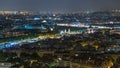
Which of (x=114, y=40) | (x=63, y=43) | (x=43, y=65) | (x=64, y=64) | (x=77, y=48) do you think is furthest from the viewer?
(x=114, y=40)

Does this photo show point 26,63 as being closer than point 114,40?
Yes

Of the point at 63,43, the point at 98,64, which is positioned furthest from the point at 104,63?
the point at 63,43

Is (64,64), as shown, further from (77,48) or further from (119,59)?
(77,48)

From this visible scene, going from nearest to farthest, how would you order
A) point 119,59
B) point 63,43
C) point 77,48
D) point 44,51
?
1. point 119,59
2. point 44,51
3. point 77,48
4. point 63,43

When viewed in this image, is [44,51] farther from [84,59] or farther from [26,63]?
[26,63]

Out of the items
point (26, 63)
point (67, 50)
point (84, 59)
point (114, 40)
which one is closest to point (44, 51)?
point (67, 50)

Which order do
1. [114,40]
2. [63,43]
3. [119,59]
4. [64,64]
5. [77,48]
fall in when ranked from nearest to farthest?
[64,64]
[119,59]
[77,48]
[63,43]
[114,40]

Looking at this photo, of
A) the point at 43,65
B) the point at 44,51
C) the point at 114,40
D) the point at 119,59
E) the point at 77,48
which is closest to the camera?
the point at 43,65

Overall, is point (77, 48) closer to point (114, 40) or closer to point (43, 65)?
point (114, 40)

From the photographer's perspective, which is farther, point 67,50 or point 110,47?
point 110,47
